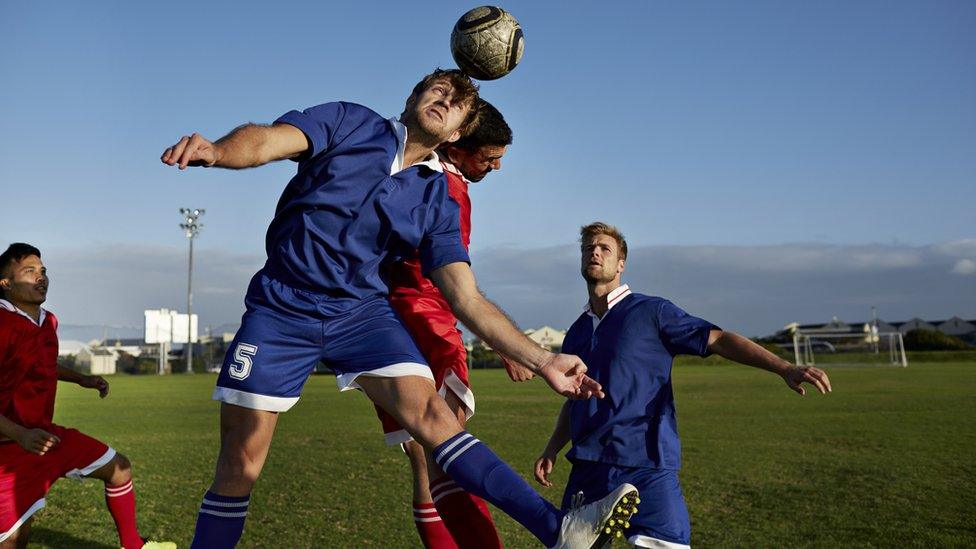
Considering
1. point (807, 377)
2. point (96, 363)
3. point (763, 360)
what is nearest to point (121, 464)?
point (763, 360)

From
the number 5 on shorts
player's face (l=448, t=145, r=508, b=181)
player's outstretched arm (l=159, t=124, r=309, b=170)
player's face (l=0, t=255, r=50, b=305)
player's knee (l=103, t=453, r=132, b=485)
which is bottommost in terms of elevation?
player's knee (l=103, t=453, r=132, b=485)

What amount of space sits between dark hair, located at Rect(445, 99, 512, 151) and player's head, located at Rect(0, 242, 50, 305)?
2.76 metres

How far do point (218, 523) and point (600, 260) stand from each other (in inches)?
91.5

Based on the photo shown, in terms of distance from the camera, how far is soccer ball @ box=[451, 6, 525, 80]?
4449 mm

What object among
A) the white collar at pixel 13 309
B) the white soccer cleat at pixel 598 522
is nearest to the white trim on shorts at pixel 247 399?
the white soccer cleat at pixel 598 522

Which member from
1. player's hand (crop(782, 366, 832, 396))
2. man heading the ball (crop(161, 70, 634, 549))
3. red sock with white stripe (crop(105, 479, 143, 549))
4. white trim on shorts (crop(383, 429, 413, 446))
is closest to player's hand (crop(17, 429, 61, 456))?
red sock with white stripe (crop(105, 479, 143, 549))

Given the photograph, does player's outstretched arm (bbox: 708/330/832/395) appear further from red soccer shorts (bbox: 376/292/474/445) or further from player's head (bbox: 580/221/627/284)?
red soccer shorts (bbox: 376/292/474/445)

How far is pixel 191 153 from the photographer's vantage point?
2.60 metres

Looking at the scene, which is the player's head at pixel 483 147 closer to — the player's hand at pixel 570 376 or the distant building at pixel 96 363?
the player's hand at pixel 570 376

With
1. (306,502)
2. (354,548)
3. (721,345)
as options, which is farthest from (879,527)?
(306,502)

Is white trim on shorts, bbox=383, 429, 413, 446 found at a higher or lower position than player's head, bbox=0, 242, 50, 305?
lower

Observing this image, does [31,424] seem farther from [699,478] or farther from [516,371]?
[699,478]

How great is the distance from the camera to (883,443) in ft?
35.1

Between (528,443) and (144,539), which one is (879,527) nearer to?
(144,539)
